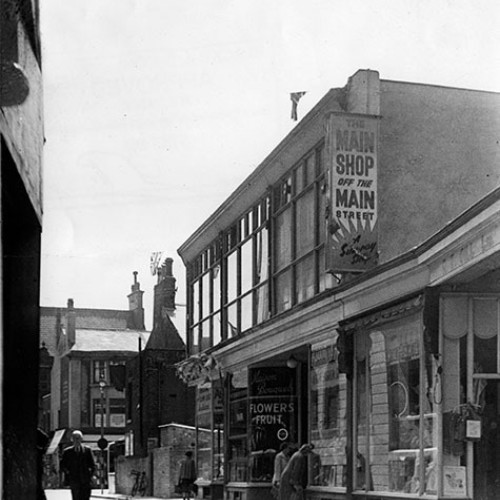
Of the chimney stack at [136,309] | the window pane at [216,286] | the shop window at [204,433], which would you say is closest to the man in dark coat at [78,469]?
the window pane at [216,286]

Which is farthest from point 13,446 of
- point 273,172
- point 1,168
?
point 273,172

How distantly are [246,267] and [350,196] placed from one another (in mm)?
6949

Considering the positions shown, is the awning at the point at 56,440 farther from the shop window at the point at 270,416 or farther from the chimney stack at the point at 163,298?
the shop window at the point at 270,416

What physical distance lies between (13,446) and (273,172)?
557 inches

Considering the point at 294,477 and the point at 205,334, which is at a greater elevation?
the point at 205,334

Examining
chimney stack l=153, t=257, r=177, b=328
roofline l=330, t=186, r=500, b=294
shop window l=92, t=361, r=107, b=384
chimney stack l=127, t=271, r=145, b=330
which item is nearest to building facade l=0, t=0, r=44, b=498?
roofline l=330, t=186, r=500, b=294

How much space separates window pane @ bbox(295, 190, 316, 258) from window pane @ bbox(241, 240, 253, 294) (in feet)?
10.2

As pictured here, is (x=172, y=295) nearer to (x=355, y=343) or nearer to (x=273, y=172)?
(x=273, y=172)

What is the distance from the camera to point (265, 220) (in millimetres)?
21719

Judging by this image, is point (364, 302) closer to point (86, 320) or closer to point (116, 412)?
point (116, 412)

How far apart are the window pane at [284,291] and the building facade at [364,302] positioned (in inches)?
1.7

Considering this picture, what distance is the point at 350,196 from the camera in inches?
649

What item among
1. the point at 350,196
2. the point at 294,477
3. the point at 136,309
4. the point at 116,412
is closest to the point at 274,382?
the point at 294,477

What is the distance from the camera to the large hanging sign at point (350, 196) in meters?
16.3
